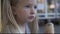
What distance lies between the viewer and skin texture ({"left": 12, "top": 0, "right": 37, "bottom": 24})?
0.41 m

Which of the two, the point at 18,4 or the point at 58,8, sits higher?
the point at 18,4

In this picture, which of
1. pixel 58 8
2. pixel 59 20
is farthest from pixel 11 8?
pixel 58 8

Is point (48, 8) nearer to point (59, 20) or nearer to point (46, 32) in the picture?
point (59, 20)

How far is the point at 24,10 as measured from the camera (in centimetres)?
42

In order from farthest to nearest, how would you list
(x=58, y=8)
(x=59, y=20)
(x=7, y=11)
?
(x=58, y=8), (x=59, y=20), (x=7, y=11)

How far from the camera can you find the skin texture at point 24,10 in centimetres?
41

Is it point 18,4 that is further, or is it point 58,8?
point 58,8

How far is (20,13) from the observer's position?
1.38 feet

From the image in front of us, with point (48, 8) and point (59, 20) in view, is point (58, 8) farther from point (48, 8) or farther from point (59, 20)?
point (59, 20)

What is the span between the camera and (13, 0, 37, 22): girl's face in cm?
41

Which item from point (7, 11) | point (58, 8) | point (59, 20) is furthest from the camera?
point (58, 8)

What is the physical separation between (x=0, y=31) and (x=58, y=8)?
3.37 metres

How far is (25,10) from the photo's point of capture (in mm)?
415

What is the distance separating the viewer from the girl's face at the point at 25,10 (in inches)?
16.2
